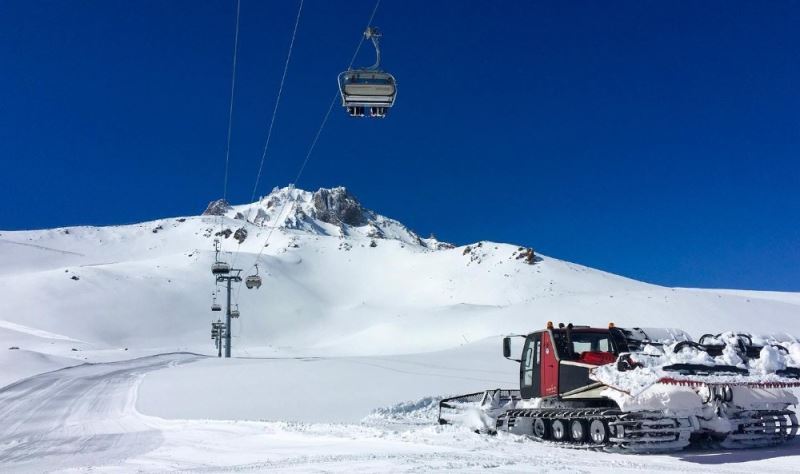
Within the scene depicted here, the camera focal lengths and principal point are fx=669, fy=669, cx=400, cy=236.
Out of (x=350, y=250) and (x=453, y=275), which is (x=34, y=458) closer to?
(x=453, y=275)

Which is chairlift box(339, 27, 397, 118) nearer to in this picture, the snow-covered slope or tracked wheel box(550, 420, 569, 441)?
tracked wheel box(550, 420, 569, 441)

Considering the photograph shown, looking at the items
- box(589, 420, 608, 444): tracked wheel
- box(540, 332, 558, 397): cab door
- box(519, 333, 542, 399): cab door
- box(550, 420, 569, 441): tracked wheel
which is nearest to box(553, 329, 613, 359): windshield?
box(540, 332, 558, 397): cab door

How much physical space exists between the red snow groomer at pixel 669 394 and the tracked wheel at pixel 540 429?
0.07ft

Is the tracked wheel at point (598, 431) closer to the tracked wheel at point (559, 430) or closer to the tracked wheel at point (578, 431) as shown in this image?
the tracked wheel at point (578, 431)

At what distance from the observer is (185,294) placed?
96.7m

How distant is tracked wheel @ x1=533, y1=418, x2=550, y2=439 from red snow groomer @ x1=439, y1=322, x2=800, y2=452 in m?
0.02

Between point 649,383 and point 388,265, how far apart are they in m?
125

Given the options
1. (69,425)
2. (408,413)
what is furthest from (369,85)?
(69,425)

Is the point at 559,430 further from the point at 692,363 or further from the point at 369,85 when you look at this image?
the point at 369,85

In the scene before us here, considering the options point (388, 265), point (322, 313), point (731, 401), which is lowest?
point (731, 401)

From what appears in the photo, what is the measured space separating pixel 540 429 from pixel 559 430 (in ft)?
2.39

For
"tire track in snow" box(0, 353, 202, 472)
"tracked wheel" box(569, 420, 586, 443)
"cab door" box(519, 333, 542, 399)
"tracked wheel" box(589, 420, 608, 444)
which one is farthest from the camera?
"cab door" box(519, 333, 542, 399)

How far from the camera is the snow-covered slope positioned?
5803 centimetres

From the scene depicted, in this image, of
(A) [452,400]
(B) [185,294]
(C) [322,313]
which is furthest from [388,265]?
(A) [452,400]
